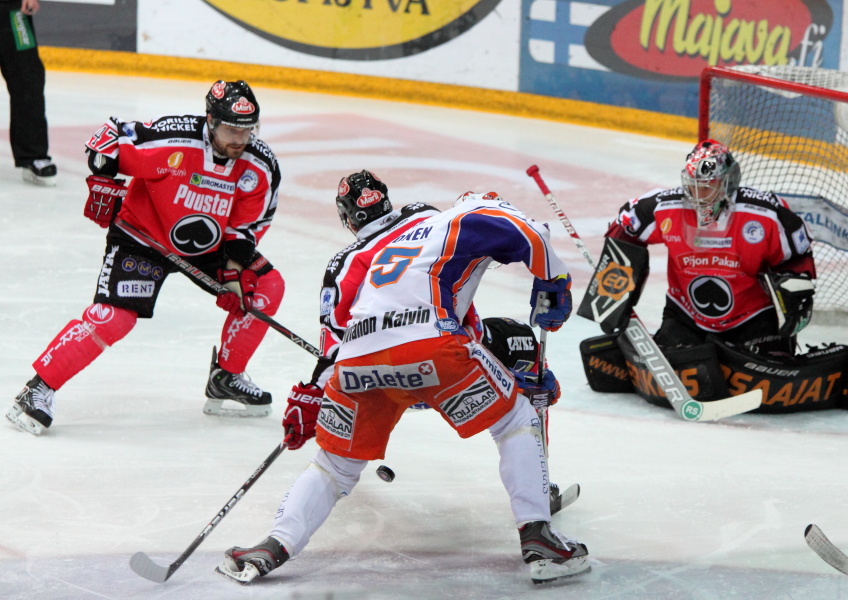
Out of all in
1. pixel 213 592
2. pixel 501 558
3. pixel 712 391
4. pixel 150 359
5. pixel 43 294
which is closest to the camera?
pixel 213 592

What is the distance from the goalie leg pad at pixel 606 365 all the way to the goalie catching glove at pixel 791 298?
0.55 metres

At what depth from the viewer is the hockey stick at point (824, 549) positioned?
284 centimetres

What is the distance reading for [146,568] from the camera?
2900mm

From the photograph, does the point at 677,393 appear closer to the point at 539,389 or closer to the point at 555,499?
the point at 555,499

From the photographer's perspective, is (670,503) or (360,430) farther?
(670,503)

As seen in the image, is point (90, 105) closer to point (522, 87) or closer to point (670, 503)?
point (522, 87)

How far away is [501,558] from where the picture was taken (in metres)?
3.15

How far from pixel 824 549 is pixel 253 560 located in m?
1.29

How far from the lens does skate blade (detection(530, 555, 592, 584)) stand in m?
Result: 2.94

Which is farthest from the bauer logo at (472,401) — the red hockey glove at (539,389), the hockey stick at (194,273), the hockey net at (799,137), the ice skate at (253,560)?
the hockey net at (799,137)

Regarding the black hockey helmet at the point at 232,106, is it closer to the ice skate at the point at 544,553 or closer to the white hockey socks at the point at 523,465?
the white hockey socks at the point at 523,465

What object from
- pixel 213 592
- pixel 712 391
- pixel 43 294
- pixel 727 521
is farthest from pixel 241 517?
pixel 43 294

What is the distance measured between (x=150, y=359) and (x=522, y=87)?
4.85 meters

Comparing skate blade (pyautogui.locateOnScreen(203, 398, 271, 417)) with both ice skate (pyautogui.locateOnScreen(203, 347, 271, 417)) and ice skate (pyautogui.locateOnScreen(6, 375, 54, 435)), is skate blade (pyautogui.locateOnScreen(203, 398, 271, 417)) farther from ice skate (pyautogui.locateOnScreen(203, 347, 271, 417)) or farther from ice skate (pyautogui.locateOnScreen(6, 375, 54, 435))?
ice skate (pyautogui.locateOnScreen(6, 375, 54, 435))
